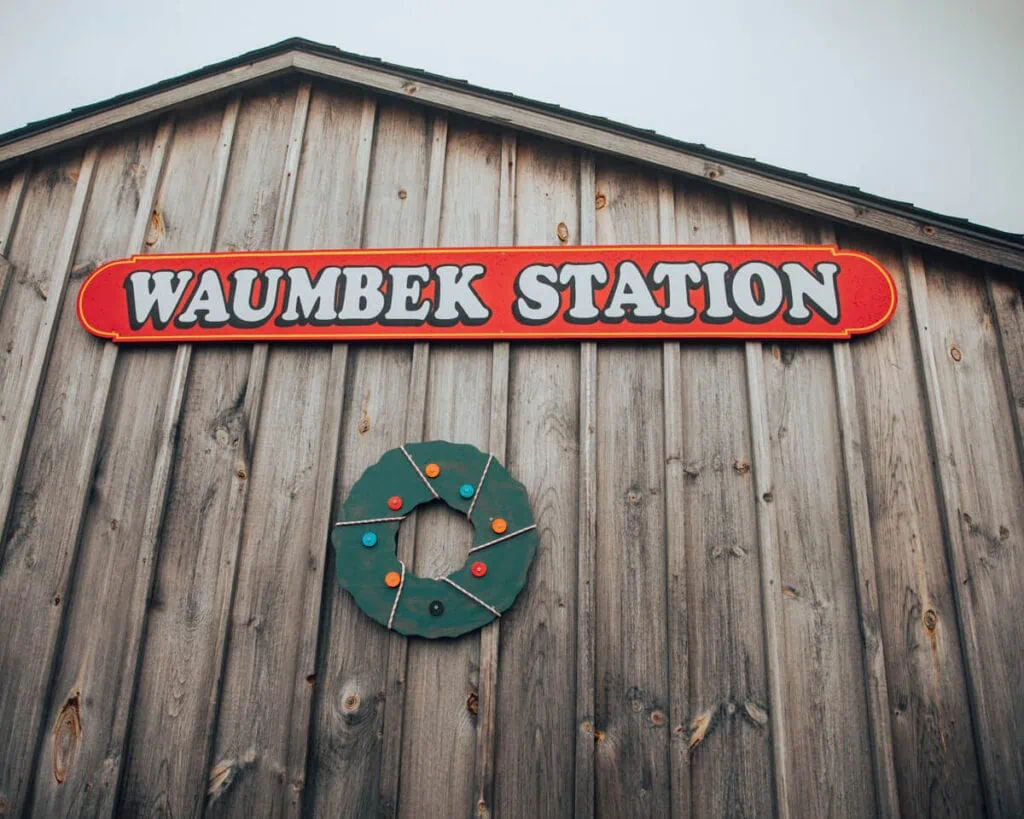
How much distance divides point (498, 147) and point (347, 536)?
1.99 meters

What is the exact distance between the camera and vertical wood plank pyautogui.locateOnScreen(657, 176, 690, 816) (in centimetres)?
263

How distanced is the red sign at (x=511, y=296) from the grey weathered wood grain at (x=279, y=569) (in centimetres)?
19

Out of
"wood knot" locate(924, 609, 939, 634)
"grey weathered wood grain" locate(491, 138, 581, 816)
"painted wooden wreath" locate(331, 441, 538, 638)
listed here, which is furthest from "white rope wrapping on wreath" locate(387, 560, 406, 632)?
"wood knot" locate(924, 609, 939, 634)

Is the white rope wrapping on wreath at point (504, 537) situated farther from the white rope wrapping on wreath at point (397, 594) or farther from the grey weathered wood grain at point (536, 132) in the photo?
the grey weathered wood grain at point (536, 132)

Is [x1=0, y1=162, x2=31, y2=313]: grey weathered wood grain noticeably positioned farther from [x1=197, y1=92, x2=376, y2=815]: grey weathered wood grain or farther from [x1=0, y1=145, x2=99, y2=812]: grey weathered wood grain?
[x1=197, y1=92, x2=376, y2=815]: grey weathered wood grain

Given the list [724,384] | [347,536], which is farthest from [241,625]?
[724,384]

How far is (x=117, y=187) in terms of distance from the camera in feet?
12.3

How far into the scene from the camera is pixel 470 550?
291cm

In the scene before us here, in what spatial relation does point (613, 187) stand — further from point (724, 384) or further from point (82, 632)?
point (82, 632)

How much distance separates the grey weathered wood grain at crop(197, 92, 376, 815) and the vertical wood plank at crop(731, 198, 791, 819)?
171cm

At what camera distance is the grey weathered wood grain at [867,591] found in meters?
2.58

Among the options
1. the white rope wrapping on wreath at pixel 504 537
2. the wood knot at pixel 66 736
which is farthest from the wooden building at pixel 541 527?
the white rope wrapping on wreath at pixel 504 537

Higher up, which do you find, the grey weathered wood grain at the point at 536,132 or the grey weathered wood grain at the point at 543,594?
the grey weathered wood grain at the point at 536,132

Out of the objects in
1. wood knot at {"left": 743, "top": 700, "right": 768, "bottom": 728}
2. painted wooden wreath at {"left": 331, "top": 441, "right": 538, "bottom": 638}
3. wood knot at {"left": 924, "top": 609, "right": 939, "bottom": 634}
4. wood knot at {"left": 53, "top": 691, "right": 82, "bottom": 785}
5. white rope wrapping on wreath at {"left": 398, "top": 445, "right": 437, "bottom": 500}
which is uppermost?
white rope wrapping on wreath at {"left": 398, "top": 445, "right": 437, "bottom": 500}
